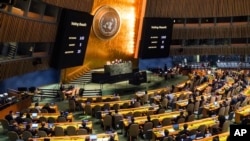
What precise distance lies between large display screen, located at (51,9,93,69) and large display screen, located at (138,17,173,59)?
22.4ft

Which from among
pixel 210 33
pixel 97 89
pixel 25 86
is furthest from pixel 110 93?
pixel 210 33


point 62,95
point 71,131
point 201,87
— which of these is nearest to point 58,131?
point 71,131

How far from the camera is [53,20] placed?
84.2ft

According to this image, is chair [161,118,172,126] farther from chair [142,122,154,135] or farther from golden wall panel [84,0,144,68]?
golden wall panel [84,0,144,68]

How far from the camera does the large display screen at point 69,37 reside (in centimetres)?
2483

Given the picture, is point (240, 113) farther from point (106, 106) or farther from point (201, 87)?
point (201, 87)

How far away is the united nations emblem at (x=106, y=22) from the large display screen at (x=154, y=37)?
2712mm

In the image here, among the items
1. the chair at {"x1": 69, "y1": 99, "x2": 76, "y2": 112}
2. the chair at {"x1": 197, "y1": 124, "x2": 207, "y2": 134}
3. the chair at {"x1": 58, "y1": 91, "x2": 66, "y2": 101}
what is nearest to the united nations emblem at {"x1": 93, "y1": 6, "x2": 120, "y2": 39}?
the chair at {"x1": 58, "y1": 91, "x2": 66, "y2": 101}

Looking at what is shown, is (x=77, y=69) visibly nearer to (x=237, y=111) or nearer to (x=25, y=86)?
(x=25, y=86)

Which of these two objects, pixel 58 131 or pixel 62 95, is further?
pixel 62 95

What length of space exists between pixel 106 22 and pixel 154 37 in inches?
177

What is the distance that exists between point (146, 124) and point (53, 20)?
1298 cm

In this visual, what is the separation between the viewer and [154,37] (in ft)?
107

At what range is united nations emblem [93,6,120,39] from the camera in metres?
31.1
